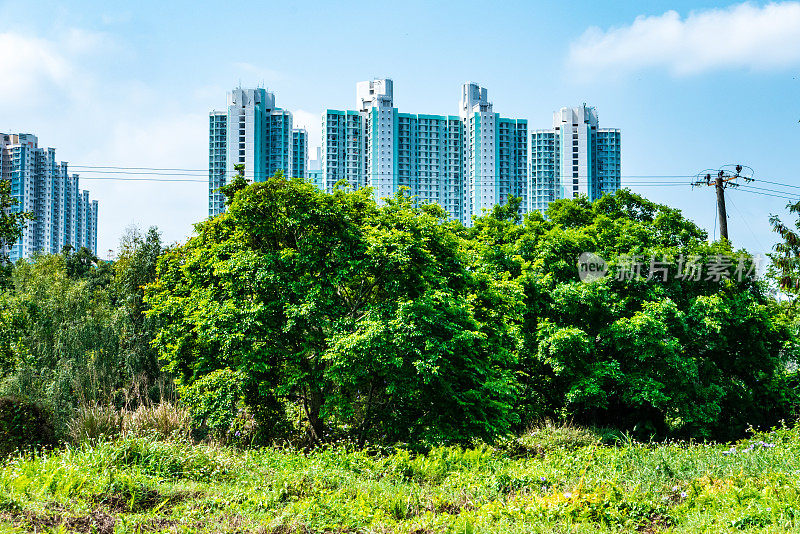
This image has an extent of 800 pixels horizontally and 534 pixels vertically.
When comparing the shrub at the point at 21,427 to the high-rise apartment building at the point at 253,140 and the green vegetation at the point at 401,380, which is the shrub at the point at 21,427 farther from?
the high-rise apartment building at the point at 253,140

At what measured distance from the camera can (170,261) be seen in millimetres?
14609

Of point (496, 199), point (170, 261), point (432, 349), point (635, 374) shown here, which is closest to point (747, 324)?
point (635, 374)

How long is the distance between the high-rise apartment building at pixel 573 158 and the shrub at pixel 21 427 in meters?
68.0

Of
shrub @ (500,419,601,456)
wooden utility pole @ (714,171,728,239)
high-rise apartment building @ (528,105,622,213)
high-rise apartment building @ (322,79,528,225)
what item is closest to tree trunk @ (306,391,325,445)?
shrub @ (500,419,601,456)

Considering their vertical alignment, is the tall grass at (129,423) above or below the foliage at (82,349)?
below

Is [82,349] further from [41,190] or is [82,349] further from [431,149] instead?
[431,149]

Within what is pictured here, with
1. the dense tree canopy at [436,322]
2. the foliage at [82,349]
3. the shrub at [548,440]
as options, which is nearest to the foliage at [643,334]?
the dense tree canopy at [436,322]

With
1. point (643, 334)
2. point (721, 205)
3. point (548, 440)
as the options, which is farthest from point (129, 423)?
point (721, 205)

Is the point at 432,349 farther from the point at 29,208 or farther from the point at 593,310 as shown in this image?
the point at 29,208

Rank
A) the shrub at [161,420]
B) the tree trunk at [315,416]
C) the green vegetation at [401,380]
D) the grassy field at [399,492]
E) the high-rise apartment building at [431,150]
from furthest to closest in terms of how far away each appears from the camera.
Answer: the high-rise apartment building at [431,150], the tree trunk at [315,416], the shrub at [161,420], the green vegetation at [401,380], the grassy field at [399,492]

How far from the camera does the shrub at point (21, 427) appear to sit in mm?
9672

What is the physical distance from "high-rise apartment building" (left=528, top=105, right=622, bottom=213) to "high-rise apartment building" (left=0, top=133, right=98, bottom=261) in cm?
5275

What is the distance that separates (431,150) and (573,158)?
A: 57.5ft

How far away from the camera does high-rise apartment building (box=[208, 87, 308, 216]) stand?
68.6 m
